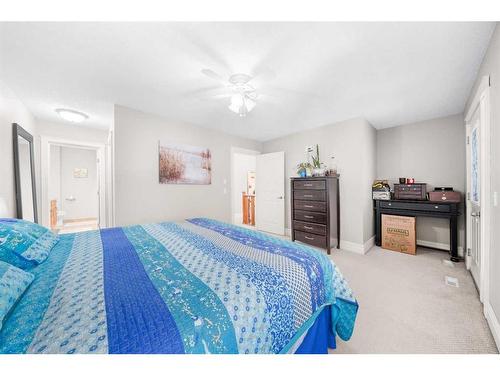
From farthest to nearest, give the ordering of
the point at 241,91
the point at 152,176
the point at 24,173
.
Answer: the point at 152,176 → the point at 24,173 → the point at 241,91

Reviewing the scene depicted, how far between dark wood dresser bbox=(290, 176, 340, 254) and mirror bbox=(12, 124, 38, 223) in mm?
3881

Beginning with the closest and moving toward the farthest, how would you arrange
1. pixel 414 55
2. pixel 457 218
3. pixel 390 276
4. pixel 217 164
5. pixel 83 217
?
1. pixel 414 55
2. pixel 390 276
3. pixel 457 218
4. pixel 217 164
5. pixel 83 217

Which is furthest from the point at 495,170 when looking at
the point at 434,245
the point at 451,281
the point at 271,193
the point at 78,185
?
the point at 78,185

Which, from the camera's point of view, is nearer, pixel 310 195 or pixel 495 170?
pixel 495 170

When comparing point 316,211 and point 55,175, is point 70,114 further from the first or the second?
point 316,211

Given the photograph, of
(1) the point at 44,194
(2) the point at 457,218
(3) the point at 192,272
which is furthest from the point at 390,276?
(1) the point at 44,194

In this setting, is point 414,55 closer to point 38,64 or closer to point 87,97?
point 38,64

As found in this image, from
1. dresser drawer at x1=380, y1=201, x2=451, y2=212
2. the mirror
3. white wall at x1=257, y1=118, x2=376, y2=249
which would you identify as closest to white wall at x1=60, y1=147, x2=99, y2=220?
the mirror

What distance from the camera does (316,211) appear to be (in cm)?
337

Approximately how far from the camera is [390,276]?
2.44m

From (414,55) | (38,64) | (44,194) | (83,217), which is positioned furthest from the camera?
(83,217)

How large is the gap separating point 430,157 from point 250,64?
3606 mm

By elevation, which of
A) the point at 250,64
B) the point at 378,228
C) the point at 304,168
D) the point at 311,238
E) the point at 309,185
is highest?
the point at 250,64
